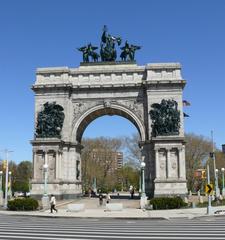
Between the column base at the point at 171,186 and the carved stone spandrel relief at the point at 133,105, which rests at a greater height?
the carved stone spandrel relief at the point at 133,105

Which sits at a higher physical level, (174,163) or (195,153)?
(195,153)

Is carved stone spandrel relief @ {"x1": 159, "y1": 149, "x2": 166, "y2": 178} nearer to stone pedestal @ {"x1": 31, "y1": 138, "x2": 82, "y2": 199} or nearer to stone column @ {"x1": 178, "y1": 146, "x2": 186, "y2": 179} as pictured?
stone column @ {"x1": 178, "y1": 146, "x2": 186, "y2": 179}

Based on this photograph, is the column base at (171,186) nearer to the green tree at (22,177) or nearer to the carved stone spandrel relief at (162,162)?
the carved stone spandrel relief at (162,162)

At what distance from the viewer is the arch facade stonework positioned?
150ft

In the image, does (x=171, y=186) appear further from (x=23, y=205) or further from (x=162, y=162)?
(x=23, y=205)

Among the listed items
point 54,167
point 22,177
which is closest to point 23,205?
point 54,167

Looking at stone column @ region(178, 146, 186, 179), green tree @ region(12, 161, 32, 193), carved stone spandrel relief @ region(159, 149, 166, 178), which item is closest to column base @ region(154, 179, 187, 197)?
stone column @ region(178, 146, 186, 179)

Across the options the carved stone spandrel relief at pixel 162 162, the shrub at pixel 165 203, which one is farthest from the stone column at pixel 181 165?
the shrub at pixel 165 203

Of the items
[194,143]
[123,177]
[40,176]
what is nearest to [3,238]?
[40,176]

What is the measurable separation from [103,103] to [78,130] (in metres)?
4.39

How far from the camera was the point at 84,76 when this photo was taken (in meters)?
49.2

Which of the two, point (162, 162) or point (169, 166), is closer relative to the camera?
point (169, 166)

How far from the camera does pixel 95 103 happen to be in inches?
1916

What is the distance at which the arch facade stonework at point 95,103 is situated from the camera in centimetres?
4575
